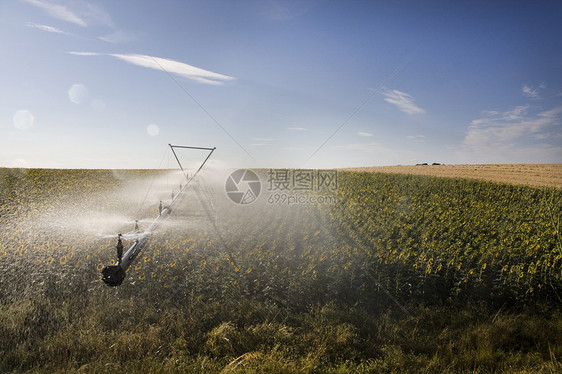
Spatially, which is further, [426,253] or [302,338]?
[426,253]

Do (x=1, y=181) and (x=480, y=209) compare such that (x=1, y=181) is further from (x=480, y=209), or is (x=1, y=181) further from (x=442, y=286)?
(x=480, y=209)

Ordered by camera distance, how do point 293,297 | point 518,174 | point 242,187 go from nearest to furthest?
point 293,297 < point 242,187 < point 518,174

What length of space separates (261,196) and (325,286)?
608 inches

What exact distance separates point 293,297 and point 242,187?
66.2 feet

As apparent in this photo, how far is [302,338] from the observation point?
21.4 ft

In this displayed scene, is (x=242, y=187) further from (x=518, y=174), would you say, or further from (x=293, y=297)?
(x=518, y=174)

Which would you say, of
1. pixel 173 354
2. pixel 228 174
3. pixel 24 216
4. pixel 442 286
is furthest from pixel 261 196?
pixel 173 354

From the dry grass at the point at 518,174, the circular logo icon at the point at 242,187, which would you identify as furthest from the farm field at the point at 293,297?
the dry grass at the point at 518,174

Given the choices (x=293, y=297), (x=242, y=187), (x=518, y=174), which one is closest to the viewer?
(x=293, y=297)

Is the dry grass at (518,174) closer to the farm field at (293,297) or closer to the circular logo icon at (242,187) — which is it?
the farm field at (293,297)

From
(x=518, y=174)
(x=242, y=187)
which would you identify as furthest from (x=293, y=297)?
(x=518, y=174)

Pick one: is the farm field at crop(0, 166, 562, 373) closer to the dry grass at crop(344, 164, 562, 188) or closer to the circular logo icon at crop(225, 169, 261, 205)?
the circular logo icon at crop(225, 169, 261, 205)

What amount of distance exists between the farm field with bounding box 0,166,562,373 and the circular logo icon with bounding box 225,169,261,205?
8448mm

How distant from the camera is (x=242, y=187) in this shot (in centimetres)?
2767
